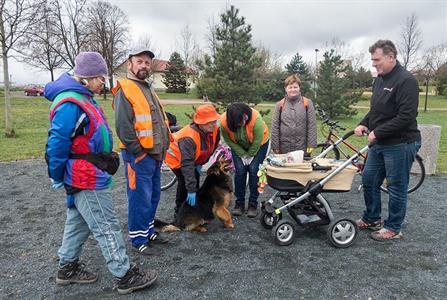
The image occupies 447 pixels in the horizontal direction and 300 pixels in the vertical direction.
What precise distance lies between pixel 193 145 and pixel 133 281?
1634 millimetres

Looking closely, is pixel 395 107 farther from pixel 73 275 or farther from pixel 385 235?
pixel 73 275

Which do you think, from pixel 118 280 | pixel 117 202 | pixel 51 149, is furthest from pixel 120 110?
pixel 117 202

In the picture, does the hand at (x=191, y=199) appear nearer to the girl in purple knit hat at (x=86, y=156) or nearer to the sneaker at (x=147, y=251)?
the sneaker at (x=147, y=251)

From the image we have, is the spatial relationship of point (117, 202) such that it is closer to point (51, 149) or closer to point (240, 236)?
point (240, 236)

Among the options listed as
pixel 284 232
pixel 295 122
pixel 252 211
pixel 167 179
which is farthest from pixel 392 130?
pixel 167 179

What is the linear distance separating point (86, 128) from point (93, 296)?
1.44 metres

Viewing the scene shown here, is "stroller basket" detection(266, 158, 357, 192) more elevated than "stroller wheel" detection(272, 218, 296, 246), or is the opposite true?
"stroller basket" detection(266, 158, 357, 192)

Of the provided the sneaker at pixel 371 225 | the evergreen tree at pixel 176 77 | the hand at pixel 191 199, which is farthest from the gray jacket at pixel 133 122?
the evergreen tree at pixel 176 77

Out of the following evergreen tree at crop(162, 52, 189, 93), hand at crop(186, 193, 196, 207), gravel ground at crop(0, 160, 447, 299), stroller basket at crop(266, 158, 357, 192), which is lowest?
gravel ground at crop(0, 160, 447, 299)

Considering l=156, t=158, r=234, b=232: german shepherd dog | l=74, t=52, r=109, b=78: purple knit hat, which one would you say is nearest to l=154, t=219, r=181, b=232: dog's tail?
l=156, t=158, r=234, b=232: german shepherd dog

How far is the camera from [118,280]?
3057 mm

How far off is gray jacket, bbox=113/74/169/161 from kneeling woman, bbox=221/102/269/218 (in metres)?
1.01

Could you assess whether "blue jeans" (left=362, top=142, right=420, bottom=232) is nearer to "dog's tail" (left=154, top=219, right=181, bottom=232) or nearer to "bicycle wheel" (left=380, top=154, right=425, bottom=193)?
"bicycle wheel" (left=380, top=154, right=425, bottom=193)

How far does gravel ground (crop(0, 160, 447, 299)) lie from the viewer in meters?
3.09
